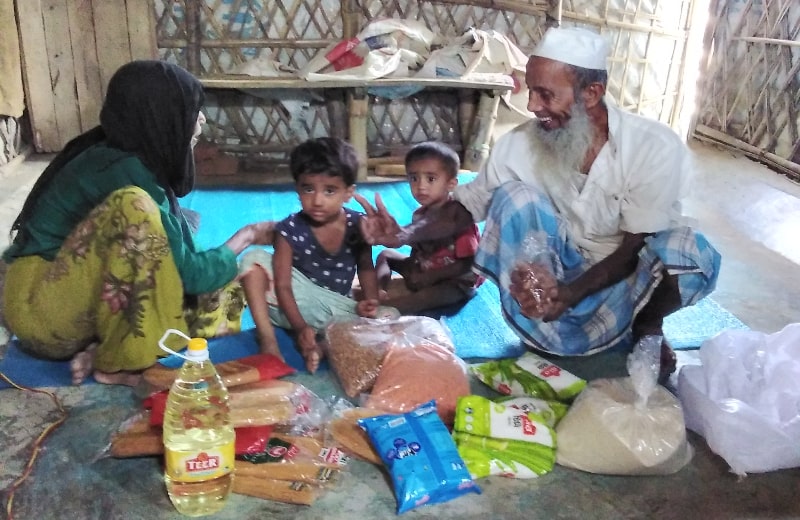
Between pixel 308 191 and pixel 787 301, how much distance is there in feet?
5.39

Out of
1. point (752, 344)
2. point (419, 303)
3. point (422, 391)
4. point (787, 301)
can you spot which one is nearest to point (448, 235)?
point (419, 303)

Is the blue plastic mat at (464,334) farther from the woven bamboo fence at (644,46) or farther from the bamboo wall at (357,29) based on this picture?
the woven bamboo fence at (644,46)

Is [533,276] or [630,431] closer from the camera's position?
[630,431]

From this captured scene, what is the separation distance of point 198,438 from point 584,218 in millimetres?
1056

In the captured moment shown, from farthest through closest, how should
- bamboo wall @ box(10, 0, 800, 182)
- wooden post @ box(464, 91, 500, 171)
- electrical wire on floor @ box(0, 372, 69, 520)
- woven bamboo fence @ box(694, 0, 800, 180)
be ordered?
woven bamboo fence @ box(694, 0, 800, 180), wooden post @ box(464, 91, 500, 171), bamboo wall @ box(10, 0, 800, 182), electrical wire on floor @ box(0, 372, 69, 520)

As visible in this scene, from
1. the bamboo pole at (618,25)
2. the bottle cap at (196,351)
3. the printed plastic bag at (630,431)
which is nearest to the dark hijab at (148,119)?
the bottle cap at (196,351)

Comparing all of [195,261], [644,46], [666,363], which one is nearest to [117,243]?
[195,261]

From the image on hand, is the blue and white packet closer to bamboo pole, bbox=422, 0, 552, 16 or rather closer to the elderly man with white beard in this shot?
the elderly man with white beard

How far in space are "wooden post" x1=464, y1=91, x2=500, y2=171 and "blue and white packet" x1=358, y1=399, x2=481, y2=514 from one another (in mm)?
2742

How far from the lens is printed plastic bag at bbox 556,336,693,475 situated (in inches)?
53.2

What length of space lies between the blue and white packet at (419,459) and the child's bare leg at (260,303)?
0.48 m

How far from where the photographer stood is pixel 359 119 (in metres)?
3.69

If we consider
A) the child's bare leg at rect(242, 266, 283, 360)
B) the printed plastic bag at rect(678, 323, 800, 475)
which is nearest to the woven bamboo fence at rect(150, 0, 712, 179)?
the child's bare leg at rect(242, 266, 283, 360)

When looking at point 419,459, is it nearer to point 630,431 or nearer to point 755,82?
point 630,431
